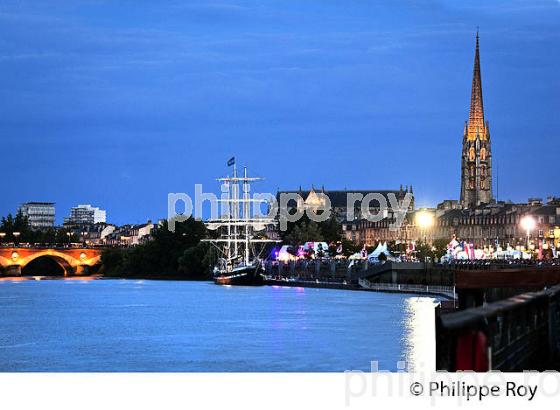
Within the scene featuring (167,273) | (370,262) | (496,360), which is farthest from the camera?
(167,273)

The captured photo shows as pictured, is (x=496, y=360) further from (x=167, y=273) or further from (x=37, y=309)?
(x=167, y=273)

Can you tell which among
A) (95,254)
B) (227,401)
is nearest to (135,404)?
(227,401)

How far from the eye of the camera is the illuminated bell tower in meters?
146

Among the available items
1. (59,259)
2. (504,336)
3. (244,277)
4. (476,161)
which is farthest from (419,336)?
(476,161)

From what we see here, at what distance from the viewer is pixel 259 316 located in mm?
40062

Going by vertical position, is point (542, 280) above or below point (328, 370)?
above

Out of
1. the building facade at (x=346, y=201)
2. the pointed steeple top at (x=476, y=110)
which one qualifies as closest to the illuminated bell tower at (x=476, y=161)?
the pointed steeple top at (x=476, y=110)

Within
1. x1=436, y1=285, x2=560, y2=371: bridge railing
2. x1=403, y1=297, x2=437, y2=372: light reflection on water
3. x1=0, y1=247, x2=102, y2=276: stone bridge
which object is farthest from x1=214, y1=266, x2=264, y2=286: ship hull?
x1=436, y1=285, x2=560, y2=371: bridge railing

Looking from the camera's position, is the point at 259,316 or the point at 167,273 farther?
the point at 167,273

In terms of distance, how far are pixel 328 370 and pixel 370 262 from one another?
53.9 meters

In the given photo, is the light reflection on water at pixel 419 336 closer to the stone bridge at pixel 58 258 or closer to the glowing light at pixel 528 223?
the glowing light at pixel 528 223

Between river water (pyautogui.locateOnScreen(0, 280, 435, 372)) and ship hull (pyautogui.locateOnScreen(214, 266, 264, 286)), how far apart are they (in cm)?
2288

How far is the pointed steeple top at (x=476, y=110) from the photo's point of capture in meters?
148

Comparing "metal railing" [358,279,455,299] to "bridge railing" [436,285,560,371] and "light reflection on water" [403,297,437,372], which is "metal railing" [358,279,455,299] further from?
"bridge railing" [436,285,560,371]
